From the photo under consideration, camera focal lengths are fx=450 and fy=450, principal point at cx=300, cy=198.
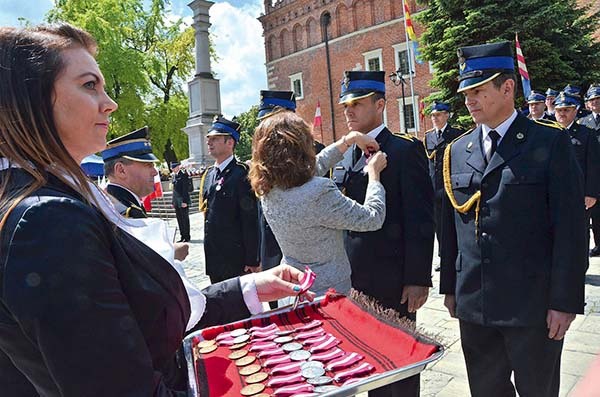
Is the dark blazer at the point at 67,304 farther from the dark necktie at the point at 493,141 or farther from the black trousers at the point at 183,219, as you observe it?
the black trousers at the point at 183,219

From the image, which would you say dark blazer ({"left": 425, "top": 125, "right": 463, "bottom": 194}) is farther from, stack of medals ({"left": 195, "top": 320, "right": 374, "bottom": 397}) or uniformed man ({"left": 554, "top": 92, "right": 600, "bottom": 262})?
stack of medals ({"left": 195, "top": 320, "right": 374, "bottom": 397})

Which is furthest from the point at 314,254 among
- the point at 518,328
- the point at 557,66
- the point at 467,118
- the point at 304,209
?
the point at 557,66

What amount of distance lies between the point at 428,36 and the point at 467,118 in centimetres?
413

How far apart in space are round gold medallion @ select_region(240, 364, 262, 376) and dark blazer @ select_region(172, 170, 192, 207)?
11.5 m

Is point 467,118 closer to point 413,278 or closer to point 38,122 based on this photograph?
point 413,278

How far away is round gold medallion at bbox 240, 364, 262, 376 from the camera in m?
A: 1.27

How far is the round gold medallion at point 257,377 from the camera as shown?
4.03 feet

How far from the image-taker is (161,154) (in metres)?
27.6

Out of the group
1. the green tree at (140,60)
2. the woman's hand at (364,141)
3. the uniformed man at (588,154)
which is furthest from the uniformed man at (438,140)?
the green tree at (140,60)

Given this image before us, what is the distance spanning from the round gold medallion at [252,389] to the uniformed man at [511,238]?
172 cm

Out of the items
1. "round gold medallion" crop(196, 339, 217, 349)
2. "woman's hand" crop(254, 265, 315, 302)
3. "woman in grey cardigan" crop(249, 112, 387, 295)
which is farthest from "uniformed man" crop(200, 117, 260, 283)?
"round gold medallion" crop(196, 339, 217, 349)

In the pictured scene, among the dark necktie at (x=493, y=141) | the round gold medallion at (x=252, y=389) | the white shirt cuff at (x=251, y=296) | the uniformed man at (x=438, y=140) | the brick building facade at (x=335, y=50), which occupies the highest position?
the brick building facade at (x=335, y=50)

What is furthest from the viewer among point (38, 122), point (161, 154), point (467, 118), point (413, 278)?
point (161, 154)

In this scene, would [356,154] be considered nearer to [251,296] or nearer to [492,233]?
[492,233]
